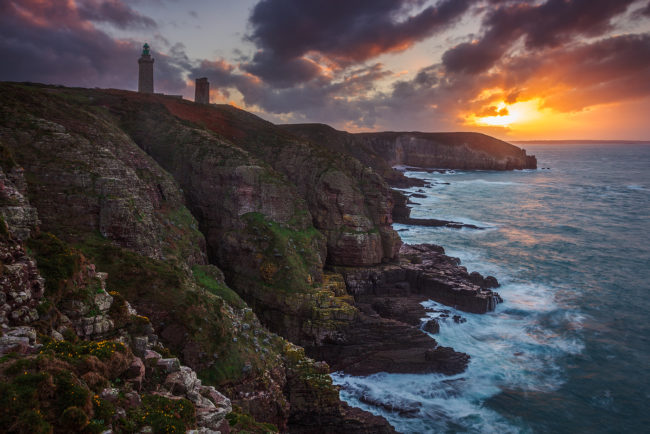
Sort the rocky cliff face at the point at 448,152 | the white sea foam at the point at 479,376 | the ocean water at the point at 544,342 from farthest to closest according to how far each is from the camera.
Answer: the rocky cliff face at the point at 448,152 < the ocean water at the point at 544,342 < the white sea foam at the point at 479,376

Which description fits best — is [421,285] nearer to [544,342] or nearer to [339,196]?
[544,342]

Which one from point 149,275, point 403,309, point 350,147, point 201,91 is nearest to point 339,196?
point 403,309

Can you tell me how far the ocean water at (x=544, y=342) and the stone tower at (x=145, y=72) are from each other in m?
54.0

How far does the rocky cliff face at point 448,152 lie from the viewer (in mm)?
187625

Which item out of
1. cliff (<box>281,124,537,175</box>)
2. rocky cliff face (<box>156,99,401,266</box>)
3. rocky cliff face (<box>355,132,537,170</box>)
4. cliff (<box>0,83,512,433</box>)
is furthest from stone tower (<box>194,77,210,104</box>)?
rocky cliff face (<box>355,132,537,170</box>)

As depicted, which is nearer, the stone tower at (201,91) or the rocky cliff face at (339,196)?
the rocky cliff face at (339,196)

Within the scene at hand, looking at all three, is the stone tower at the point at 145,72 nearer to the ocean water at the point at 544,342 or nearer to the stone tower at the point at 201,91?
the stone tower at the point at 201,91

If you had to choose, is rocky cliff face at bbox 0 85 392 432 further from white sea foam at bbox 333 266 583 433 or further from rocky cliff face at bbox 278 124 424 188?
rocky cliff face at bbox 278 124 424 188

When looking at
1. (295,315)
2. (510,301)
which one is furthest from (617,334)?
(295,315)

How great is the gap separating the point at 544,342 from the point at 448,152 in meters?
165

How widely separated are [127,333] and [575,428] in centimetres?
2788

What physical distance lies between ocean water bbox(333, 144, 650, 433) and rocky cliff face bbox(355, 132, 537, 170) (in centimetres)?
11459

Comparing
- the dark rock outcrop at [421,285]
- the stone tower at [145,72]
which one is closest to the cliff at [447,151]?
the stone tower at [145,72]

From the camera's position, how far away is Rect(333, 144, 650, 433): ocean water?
26594mm
